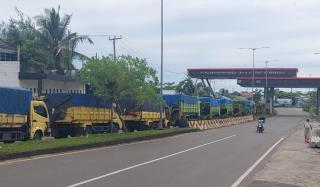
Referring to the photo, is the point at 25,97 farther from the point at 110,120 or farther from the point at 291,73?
the point at 291,73

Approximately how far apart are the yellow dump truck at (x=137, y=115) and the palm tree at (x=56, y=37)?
1690 cm

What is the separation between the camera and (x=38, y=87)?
4778 cm

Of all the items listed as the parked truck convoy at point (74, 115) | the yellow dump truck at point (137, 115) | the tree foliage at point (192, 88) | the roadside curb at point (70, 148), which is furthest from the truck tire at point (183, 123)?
the tree foliage at point (192, 88)

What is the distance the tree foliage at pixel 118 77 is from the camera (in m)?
33.8

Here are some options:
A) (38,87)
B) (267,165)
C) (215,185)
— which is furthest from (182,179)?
(38,87)

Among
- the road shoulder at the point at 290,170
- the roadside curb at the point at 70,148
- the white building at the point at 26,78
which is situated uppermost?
the white building at the point at 26,78

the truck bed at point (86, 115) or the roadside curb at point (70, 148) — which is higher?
the truck bed at point (86, 115)

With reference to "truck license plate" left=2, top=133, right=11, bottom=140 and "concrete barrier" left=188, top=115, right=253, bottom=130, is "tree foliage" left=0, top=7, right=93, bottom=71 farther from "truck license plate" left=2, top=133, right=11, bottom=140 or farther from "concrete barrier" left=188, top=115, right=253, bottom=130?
"truck license plate" left=2, top=133, right=11, bottom=140

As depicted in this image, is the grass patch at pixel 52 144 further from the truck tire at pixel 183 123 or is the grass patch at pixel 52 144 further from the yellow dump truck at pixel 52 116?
the truck tire at pixel 183 123

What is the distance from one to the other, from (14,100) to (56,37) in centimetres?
3317

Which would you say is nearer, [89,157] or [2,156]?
[2,156]

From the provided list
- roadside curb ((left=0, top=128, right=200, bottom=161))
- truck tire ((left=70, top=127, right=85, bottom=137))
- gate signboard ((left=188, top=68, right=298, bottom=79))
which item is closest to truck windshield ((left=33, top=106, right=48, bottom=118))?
roadside curb ((left=0, top=128, right=200, bottom=161))

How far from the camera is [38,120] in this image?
27.6 metres

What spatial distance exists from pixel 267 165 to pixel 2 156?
27.5ft
